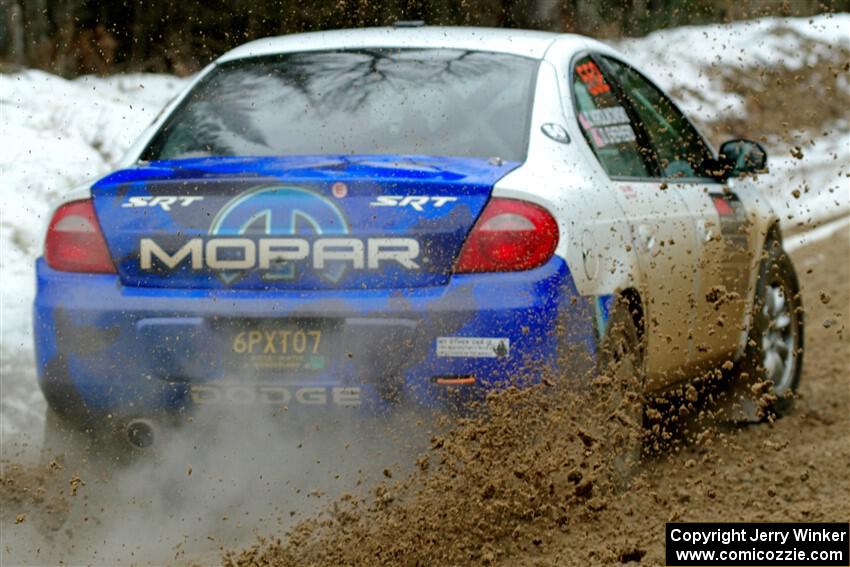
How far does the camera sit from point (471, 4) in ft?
60.6

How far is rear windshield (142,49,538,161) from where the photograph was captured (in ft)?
17.9

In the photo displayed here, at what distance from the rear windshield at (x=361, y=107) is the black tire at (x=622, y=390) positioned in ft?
2.18

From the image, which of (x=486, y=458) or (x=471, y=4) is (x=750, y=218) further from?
(x=471, y=4)

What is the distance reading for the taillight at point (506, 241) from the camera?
16.2 ft

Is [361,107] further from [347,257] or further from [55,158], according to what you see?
[55,158]

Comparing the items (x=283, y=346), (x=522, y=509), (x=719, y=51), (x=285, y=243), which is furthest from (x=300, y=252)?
(x=719, y=51)

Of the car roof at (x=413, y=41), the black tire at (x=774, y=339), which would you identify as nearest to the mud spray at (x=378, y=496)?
the car roof at (x=413, y=41)

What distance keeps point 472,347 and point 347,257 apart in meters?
0.47

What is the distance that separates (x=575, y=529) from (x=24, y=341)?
3556 millimetres

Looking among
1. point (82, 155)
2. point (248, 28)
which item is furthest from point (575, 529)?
point (248, 28)

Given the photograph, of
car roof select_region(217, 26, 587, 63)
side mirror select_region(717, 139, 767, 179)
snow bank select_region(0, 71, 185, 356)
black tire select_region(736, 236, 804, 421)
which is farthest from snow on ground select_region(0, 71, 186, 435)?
black tire select_region(736, 236, 804, 421)

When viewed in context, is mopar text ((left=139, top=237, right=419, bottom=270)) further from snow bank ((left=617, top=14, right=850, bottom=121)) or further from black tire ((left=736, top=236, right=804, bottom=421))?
snow bank ((left=617, top=14, right=850, bottom=121))

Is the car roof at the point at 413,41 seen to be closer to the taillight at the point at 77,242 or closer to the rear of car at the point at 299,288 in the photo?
the rear of car at the point at 299,288

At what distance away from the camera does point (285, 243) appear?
4941mm
